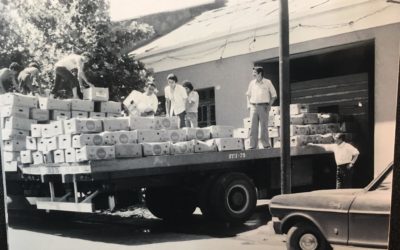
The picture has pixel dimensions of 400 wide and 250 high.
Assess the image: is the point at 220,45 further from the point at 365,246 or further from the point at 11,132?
the point at 365,246

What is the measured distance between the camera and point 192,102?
7414 mm

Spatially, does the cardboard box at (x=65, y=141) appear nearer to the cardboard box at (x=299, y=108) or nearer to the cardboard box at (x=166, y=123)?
the cardboard box at (x=166, y=123)

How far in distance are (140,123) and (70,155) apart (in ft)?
2.97

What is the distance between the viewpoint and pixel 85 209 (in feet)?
18.3

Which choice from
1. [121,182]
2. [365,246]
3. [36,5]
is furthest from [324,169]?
[36,5]

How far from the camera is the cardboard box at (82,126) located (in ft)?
18.3

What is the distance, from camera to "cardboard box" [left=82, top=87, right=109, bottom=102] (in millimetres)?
6511

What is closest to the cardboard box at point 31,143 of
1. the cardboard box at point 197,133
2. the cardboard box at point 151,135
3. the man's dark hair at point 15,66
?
the cardboard box at point 151,135

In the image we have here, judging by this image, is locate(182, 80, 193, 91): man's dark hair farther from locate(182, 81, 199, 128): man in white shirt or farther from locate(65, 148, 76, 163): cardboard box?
locate(65, 148, 76, 163): cardboard box

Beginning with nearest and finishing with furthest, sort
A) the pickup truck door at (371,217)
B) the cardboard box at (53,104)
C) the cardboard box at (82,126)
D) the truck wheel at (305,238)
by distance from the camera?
the pickup truck door at (371,217), the truck wheel at (305,238), the cardboard box at (82,126), the cardboard box at (53,104)

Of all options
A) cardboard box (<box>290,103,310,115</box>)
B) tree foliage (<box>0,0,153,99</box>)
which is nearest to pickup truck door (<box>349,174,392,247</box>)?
cardboard box (<box>290,103,310,115</box>)

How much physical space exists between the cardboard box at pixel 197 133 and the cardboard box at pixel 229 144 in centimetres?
18

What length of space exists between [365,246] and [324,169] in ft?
6.10

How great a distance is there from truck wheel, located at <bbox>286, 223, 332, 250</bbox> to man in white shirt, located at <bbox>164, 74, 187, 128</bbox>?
299cm
